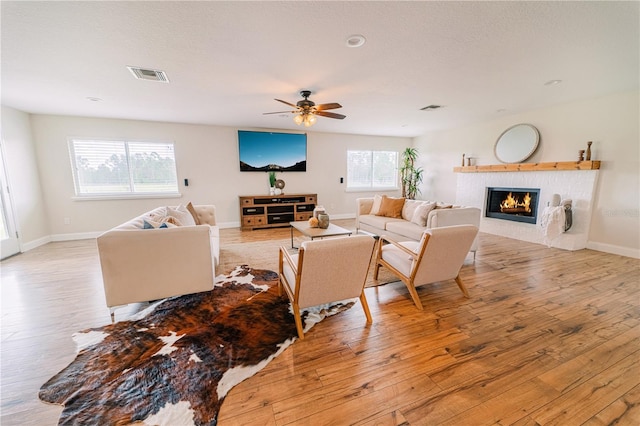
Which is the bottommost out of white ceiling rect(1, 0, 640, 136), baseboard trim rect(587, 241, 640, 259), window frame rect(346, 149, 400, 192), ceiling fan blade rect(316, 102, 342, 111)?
baseboard trim rect(587, 241, 640, 259)

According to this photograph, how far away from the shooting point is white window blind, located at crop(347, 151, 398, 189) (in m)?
7.02

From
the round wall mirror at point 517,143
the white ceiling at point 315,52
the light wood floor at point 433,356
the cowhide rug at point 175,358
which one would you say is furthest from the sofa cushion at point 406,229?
the round wall mirror at point 517,143

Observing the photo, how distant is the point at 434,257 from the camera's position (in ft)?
7.56

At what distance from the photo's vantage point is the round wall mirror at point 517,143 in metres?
4.59

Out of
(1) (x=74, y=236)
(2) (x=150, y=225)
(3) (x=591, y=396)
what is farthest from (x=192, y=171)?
(3) (x=591, y=396)

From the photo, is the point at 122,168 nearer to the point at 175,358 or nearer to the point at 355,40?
the point at 175,358

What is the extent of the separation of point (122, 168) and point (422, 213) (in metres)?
6.02

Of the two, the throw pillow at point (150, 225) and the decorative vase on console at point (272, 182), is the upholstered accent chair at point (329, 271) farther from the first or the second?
the decorative vase on console at point (272, 182)

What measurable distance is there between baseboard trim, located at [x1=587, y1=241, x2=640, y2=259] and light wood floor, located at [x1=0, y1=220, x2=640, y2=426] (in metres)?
1.11

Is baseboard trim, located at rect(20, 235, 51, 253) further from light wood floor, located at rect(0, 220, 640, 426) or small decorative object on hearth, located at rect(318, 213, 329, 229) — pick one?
small decorative object on hearth, located at rect(318, 213, 329, 229)

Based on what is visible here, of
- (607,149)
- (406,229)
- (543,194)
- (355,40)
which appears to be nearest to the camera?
(355,40)

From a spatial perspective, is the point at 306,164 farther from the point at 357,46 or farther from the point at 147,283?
the point at 147,283

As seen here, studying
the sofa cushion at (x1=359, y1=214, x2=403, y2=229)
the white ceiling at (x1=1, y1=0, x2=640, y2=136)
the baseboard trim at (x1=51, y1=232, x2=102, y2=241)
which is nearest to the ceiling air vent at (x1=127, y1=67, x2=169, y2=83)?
the white ceiling at (x1=1, y1=0, x2=640, y2=136)

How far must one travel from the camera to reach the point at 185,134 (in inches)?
211
